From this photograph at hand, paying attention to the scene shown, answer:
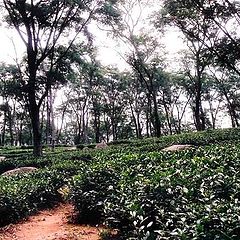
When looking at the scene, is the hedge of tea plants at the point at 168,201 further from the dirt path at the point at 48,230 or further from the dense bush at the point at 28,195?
the dense bush at the point at 28,195

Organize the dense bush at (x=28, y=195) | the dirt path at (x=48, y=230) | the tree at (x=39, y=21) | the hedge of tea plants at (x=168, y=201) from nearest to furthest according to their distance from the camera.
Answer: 1. the hedge of tea plants at (x=168, y=201)
2. the dirt path at (x=48, y=230)
3. the dense bush at (x=28, y=195)
4. the tree at (x=39, y=21)

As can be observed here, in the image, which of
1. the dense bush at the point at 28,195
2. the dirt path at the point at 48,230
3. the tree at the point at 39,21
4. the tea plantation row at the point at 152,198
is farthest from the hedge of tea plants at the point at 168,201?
the tree at the point at 39,21

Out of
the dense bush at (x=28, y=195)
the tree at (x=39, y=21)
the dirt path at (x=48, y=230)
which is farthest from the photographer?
the tree at (x=39, y=21)

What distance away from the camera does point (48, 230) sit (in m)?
7.80

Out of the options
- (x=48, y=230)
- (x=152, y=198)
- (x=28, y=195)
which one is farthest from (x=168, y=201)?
(x=28, y=195)

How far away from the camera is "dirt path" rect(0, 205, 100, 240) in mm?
6941

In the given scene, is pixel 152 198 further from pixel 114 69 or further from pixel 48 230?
pixel 114 69

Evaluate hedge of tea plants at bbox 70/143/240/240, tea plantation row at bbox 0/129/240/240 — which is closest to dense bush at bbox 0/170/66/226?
tea plantation row at bbox 0/129/240/240

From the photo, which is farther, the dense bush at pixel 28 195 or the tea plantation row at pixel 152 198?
the dense bush at pixel 28 195

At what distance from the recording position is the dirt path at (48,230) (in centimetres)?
694

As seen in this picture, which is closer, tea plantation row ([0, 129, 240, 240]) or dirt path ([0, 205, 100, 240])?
tea plantation row ([0, 129, 240, 240])

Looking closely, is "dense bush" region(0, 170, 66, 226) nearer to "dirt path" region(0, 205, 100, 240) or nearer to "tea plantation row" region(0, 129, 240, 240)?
"tea plantation row" region(0, 129, 240, 240)

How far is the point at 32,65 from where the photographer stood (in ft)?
70.7

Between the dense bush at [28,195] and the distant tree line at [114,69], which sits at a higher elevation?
the distant tree line at [114,69]
